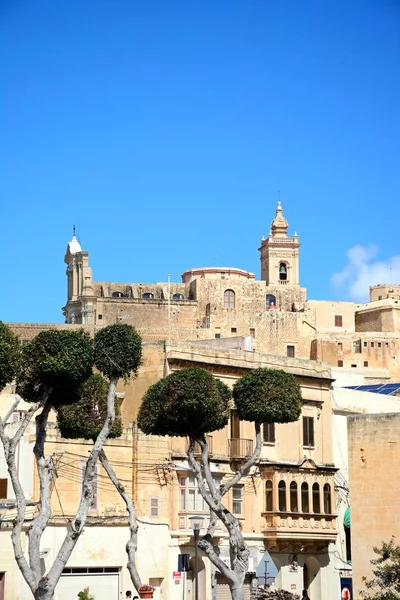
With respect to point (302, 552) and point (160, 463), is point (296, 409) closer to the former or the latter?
point (160, 463)

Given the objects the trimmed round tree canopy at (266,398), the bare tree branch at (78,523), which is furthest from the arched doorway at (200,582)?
the bare tree branch at (78,523)

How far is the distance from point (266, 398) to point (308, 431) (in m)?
16.6

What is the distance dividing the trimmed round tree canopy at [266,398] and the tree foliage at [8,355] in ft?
22.3

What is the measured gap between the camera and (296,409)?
32.8 meters

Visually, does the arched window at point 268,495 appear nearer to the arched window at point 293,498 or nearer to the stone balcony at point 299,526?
the stone balcony at point 299,526

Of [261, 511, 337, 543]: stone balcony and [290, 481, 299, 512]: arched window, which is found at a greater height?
[290, 481, 299, 512]: arched window

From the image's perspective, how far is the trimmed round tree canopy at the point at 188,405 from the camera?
3100cm

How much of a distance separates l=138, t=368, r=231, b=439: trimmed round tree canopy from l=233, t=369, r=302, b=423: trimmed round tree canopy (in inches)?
25.8

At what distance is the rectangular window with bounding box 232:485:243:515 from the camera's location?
1773 inches

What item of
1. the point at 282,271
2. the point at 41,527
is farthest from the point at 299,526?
the point at 282,271

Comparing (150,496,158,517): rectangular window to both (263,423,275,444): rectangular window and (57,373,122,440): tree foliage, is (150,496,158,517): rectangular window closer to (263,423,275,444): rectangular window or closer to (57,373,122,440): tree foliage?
(263,423,275,444): rectangular window

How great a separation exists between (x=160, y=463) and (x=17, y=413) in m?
6.39

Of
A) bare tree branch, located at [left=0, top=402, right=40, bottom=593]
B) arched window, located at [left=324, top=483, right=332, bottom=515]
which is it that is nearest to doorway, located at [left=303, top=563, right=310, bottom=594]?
arched window, located at [left=324, top=483, right=332, bottom=515]

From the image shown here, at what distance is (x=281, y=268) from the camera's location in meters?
111
